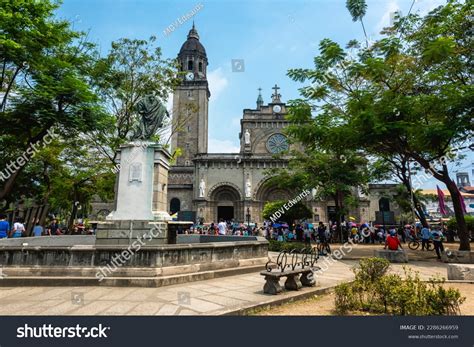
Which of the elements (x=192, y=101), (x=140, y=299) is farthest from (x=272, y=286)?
(x=192, y=101)

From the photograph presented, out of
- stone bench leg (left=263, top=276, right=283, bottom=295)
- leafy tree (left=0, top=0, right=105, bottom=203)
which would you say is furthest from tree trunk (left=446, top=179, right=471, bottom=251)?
leafy tree (left=0, top=0, right=105, bottom=203)

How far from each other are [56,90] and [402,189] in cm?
3233

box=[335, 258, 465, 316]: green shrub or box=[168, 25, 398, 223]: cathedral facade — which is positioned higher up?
box=[168, 25, 398, 223]: cathedral facade

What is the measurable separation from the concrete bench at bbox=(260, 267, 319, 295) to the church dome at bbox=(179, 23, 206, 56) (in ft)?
153

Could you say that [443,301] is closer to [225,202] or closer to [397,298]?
[397,298]

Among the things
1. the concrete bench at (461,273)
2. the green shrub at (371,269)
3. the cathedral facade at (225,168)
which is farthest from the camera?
the cathedral facade at (225,168)

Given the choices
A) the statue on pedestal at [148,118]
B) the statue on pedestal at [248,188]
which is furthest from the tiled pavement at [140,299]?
the statue on pedestal at [248,188]

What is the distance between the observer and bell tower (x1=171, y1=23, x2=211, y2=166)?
44.4 meters

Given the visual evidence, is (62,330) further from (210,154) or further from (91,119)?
(210,154)

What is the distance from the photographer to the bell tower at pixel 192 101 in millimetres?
44375

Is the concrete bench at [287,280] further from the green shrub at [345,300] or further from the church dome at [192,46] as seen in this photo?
the church dome at [192,46]

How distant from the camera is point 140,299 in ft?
16.5

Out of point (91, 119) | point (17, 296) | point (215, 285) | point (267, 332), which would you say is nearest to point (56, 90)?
point (91, 119)

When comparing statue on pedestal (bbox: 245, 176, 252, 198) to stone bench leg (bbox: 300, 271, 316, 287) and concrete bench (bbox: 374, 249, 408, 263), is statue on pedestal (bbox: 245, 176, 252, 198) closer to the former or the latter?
concrete bench (bbox: 374, 249, 408, 263)
